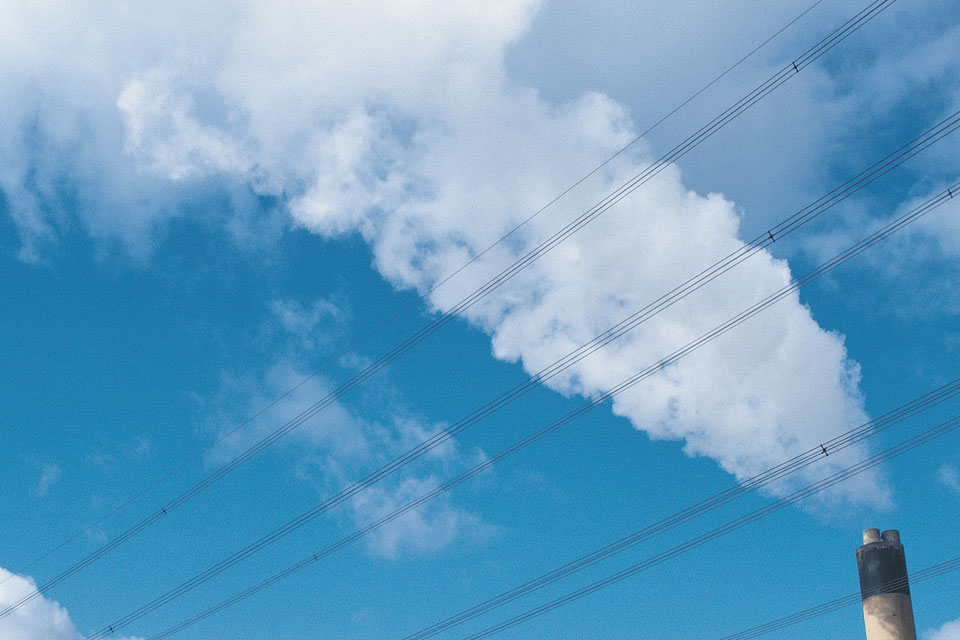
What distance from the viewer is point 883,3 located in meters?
26.0

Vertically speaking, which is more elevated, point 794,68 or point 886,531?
point 794,68

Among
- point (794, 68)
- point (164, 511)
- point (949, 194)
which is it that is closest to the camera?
point (949, 194)

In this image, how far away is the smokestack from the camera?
121 ft

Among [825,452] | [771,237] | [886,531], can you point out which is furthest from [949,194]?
[886,531]

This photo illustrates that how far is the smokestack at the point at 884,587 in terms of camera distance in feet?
121

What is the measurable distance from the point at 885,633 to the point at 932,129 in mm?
23354

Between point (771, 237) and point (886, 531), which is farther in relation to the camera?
point (886, 531)

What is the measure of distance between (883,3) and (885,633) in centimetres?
2664

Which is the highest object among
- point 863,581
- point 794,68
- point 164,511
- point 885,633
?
point 794,68

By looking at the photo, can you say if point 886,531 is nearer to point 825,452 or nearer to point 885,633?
point 885,633

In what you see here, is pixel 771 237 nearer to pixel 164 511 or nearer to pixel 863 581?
pixel 863 581

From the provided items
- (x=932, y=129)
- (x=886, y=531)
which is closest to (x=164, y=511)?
(x=886, y=531)

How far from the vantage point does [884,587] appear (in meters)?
37.9

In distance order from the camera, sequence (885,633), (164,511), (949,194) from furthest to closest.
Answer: (164,511), (885,633), (949,194)
